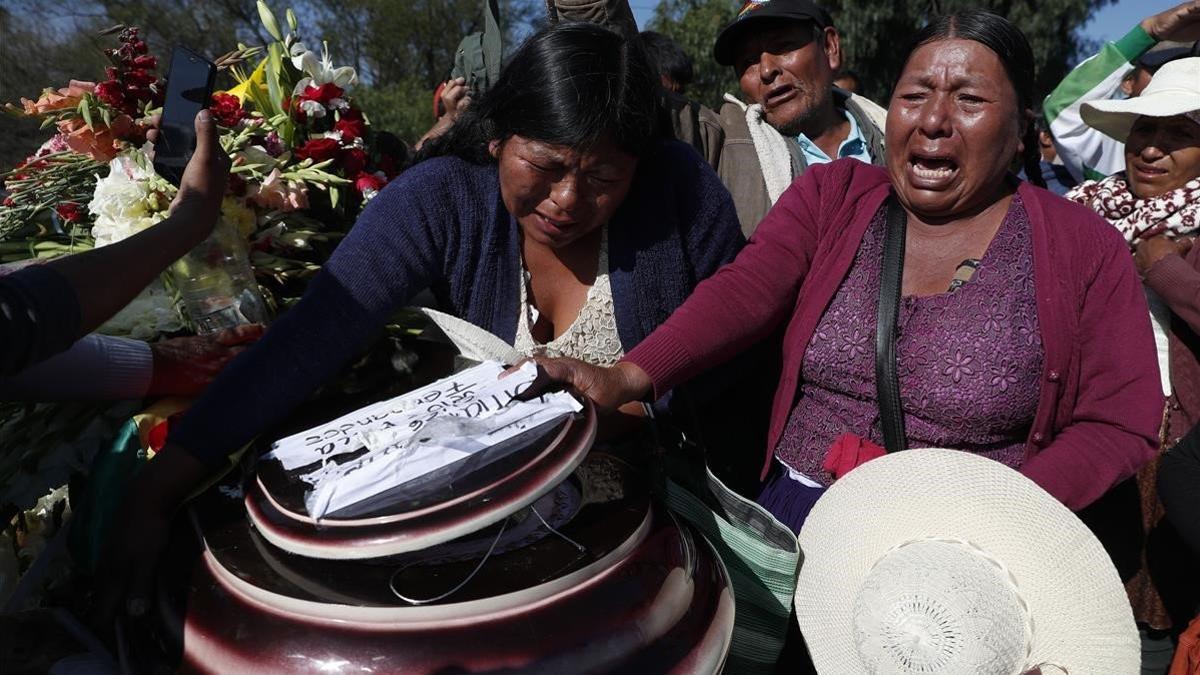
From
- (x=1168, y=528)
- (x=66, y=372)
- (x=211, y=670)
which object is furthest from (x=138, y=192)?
(x=1168, y=528)

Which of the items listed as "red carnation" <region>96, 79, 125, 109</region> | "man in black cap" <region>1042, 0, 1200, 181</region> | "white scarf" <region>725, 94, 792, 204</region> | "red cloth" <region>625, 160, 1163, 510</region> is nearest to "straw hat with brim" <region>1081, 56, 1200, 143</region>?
"man in black cap" <region>1042, 0, 1200, 181</region>

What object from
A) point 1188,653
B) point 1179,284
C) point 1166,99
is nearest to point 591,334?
point 1188,653

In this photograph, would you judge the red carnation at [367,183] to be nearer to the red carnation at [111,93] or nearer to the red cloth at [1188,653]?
the red carnation at [111,93]

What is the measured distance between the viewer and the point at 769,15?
355cm

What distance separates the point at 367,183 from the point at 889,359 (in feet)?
4.73

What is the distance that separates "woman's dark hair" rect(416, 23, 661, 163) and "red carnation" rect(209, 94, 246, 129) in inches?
26.9

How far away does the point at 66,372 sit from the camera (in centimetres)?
169

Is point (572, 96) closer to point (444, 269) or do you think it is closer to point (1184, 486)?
point (444, 269)

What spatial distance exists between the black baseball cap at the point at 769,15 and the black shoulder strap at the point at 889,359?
188cm

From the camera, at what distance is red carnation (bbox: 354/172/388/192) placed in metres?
2.46

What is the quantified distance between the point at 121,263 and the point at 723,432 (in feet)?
4.59

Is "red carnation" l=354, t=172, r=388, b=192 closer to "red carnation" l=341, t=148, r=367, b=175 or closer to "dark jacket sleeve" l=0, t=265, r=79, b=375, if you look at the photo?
"red carnation" l=341, t=148, r=367, b=175

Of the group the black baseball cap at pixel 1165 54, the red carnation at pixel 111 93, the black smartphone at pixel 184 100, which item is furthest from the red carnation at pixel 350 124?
the black baseball cap at pixel 1165 54

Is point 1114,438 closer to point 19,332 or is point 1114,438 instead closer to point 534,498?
point 534,498
